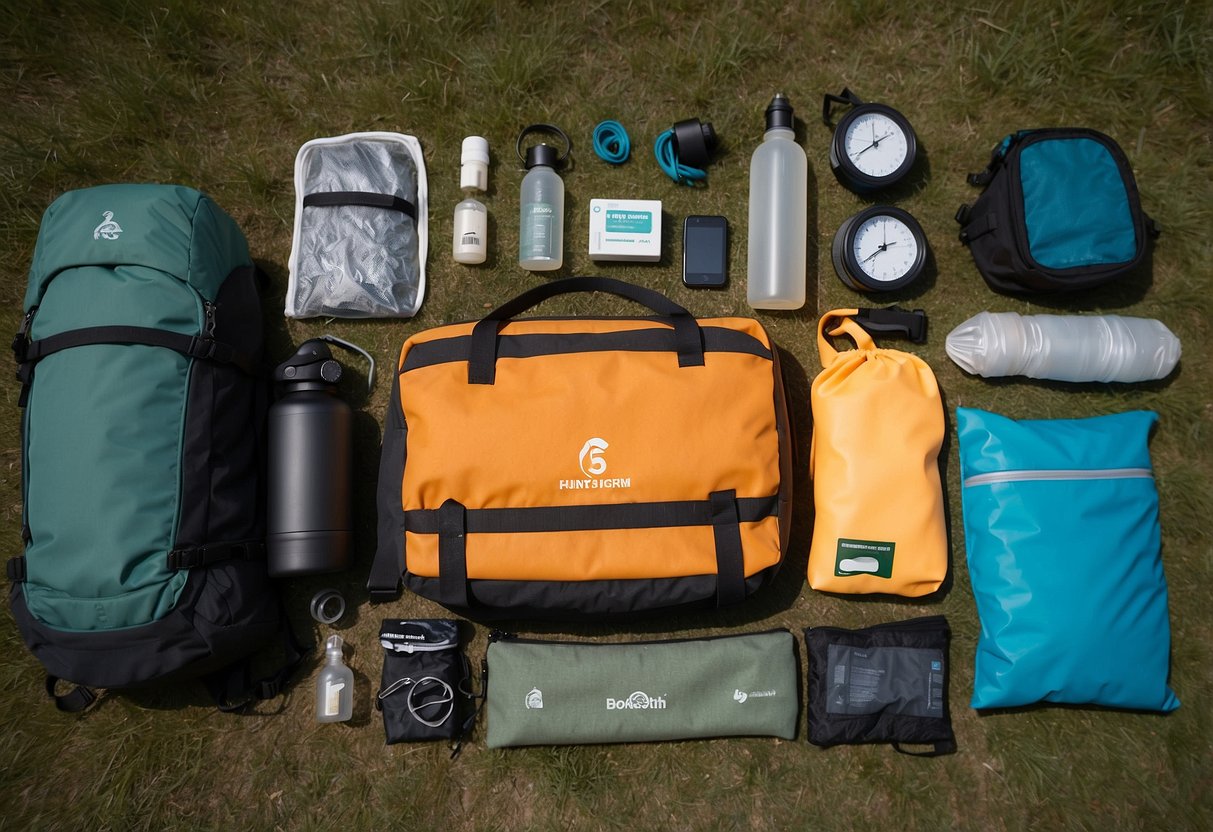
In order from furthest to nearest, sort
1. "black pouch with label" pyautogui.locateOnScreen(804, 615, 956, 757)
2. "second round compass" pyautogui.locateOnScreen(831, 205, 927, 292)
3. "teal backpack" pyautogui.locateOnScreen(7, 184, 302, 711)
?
"second round compass" pyautogui.locateOnScreen(831, 205, 927, 292)
"black pouch with label" pyautogui.locateOnScreen(804, 615, 956, 757)
"teal backpack" pyautogui.locateOnScreen(7, 184, 302, 711)

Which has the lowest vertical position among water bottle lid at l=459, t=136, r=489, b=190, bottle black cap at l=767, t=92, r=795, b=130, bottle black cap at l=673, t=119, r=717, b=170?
water bottle lid at l=459, t=136, r=489, b=190

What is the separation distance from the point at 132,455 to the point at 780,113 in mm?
2650

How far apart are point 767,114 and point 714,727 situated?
2.41m

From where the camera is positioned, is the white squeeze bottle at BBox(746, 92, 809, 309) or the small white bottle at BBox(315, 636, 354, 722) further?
the white squeeze bottle at BBox(746, 92, 809, 309)

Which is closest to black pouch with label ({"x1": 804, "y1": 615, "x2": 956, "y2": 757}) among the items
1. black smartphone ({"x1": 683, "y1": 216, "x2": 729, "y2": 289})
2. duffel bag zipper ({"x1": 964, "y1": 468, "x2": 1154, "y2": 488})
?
duffel bag zipper ({"x1": 964, "y1": 468, "x2": 1154, "y2": 488})

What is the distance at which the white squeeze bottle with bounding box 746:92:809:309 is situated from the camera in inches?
99.7

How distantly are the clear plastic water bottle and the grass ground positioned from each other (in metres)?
0.11

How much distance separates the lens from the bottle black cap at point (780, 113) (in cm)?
253

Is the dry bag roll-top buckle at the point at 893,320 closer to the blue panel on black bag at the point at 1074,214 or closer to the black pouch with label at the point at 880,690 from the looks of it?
the blue panel on black bag at the point at 1074,214

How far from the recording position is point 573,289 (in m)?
2.31

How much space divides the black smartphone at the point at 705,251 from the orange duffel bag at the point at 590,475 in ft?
1.44

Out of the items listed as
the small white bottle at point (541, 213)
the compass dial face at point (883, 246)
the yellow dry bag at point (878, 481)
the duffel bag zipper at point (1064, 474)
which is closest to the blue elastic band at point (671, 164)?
the small white bottle at point (541, 213)

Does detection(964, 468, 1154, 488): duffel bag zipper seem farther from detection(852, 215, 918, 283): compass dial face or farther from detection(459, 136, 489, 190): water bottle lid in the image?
detection(459, 136, 489, 190): water bottle lid

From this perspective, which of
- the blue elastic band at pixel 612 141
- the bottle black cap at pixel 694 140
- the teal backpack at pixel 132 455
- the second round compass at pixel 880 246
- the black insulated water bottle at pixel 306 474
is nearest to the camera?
the teal backpack at pixel 132 455
